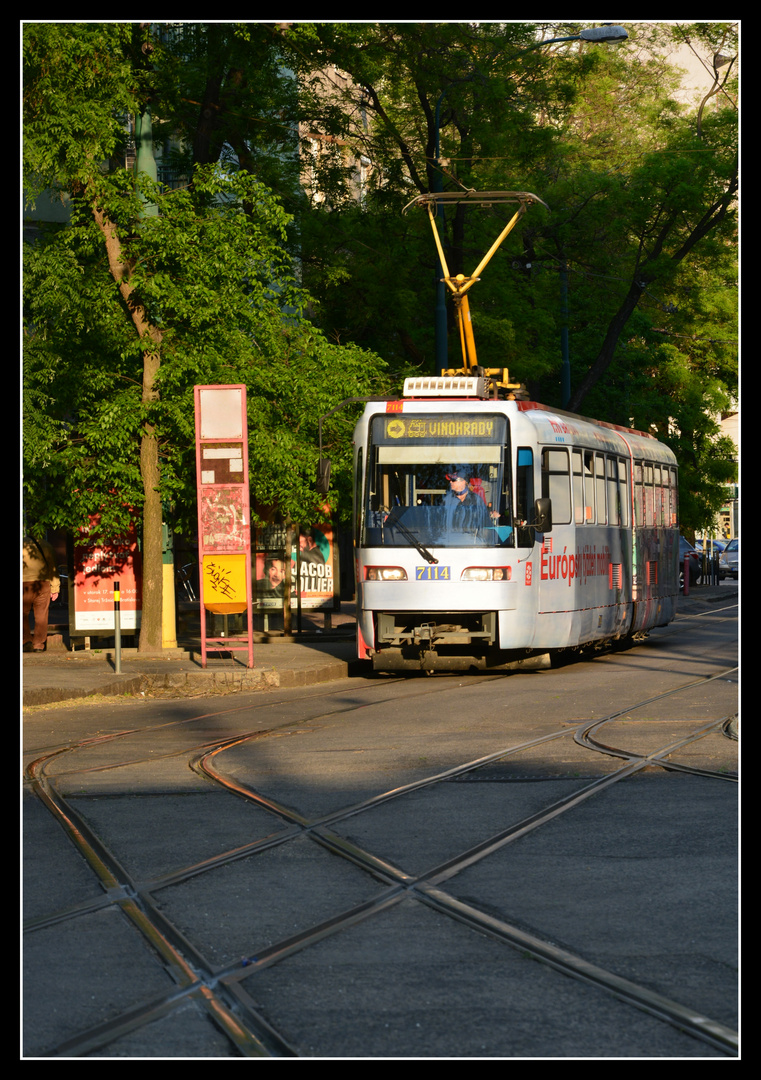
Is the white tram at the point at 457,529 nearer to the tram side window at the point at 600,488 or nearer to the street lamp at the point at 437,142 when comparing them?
the tram side window at the point at 600,488

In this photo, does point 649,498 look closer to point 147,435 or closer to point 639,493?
point 639,493

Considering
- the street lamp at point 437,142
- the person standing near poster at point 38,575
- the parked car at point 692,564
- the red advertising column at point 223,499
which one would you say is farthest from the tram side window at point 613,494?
the parked car at point 692,564

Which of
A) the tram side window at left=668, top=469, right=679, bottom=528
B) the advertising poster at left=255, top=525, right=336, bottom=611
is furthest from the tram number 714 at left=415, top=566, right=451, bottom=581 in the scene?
the tram side window at left=668, top=469, right=679, bottom=528

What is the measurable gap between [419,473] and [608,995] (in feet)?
41.2

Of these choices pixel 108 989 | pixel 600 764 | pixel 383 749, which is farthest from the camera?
pixel 383 749

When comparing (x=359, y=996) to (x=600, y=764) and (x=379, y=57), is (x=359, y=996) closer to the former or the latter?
(x=600, y=764)

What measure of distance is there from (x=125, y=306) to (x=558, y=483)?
627 centimetres

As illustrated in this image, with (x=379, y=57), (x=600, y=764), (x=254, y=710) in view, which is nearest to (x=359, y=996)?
(x=600, y=764)

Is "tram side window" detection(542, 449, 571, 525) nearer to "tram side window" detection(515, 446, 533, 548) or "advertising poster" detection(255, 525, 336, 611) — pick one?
"tram side window" detection(515, 446, 533, 548)

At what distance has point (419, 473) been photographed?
17.2 m

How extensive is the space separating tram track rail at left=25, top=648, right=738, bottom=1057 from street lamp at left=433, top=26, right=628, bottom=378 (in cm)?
1435

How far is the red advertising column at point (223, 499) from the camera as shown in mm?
17641

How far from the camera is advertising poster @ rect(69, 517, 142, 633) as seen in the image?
2055 centimetres

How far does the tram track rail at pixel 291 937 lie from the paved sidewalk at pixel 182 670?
6132 millimetres
